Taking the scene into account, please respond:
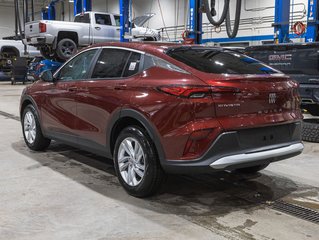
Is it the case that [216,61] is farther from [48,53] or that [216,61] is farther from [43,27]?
[48,53]

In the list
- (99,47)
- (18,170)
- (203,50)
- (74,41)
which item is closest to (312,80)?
(203,50)

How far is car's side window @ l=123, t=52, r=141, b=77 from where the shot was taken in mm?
4312

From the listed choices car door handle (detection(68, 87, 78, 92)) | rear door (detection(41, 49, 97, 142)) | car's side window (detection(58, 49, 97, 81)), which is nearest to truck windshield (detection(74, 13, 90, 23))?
rear door (detection(41, 49, 97, 142))

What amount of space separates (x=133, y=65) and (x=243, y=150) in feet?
4.84

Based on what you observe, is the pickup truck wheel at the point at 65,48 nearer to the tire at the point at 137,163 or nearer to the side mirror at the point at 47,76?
the side mirror at the point at 47,76

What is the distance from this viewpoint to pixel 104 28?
17.1 m

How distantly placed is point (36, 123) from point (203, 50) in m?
2.97

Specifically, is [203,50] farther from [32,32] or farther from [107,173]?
[32,32]

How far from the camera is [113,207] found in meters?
3.97

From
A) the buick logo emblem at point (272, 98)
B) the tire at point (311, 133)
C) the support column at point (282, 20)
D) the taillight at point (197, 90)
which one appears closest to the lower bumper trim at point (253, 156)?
the buick logo emblem at point (272, 98)

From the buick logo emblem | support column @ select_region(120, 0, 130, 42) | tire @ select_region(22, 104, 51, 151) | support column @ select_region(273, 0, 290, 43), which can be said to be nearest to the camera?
the buick logo emblem

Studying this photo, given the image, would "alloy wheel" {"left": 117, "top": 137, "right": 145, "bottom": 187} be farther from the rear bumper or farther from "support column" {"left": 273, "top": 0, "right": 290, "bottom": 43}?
"support column" {"left": 273, "top": 0, "right": 290, "bottom": 43}

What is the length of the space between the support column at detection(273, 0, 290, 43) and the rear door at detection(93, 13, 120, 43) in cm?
812

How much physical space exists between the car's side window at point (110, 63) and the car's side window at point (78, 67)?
0.21m
